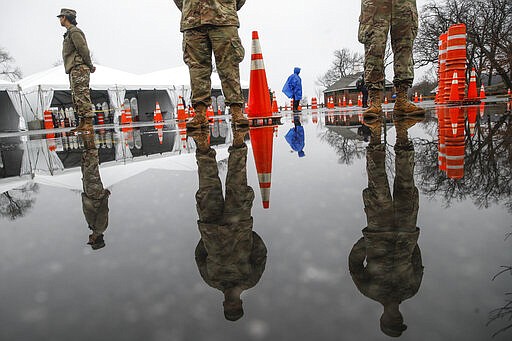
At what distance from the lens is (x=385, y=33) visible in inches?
150

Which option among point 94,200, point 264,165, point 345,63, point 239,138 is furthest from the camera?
point 345,63

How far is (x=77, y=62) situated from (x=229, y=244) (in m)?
7.19

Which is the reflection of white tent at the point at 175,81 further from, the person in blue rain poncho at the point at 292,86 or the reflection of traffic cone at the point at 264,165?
the reflection of traffic cone at the point at 264,165

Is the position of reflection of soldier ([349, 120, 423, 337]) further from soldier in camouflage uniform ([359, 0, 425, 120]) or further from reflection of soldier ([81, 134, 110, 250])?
soldier in camouflage uniform ([359, 0, 425, 120])

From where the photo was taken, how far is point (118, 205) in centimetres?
126

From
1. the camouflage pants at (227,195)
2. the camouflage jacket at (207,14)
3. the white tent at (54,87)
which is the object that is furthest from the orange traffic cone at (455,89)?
the white tent at (54,87)

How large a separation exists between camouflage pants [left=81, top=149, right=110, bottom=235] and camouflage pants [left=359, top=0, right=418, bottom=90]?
9.90 ft

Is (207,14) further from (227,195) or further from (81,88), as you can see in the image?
(81,88)

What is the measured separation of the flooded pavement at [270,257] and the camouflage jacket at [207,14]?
8.42 ft

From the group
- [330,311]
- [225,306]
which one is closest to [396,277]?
[330,311]

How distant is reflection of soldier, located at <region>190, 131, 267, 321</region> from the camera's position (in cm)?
62

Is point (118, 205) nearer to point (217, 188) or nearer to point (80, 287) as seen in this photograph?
point (217, 188)

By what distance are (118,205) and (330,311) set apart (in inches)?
37.4

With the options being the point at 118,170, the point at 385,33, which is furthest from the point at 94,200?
the point at 385,33
